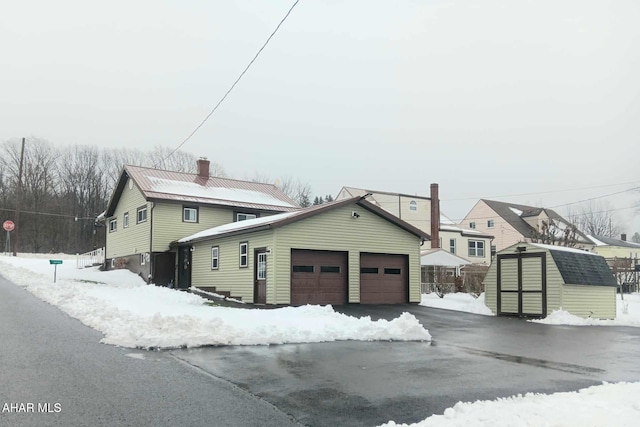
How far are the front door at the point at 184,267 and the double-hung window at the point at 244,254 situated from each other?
568 centimetres

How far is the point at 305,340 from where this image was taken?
11070mm

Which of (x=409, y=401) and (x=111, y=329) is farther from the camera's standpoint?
(x=111, y=329)

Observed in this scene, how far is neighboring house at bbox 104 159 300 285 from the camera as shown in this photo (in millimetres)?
26328

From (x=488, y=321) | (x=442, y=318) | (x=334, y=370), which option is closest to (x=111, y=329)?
(x=334, y=370)

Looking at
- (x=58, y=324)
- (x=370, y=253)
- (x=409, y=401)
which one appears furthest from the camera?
(x=370, y=253)

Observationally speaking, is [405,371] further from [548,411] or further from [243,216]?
[243,216]

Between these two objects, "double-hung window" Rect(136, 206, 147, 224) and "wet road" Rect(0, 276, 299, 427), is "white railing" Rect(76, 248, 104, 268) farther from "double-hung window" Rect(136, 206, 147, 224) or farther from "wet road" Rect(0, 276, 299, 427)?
"wet road" Rect(0, 276, 299, 427)

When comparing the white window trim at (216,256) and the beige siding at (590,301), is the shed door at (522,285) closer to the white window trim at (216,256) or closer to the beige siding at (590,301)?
the beige siding at (590,301)

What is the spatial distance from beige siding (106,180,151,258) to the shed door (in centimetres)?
1717

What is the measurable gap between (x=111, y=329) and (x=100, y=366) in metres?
3.25

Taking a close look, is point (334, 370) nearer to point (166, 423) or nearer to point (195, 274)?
point (166, 423)

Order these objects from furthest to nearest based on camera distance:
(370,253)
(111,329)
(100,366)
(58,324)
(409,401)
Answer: (370,253) → (58,324) → (111,329) → (100,366) → (409,401)

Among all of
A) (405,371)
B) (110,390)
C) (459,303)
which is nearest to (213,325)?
(405,371)
